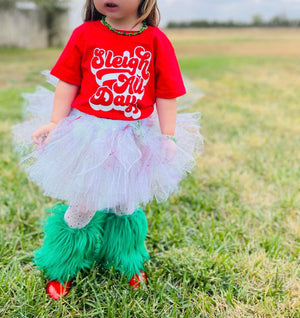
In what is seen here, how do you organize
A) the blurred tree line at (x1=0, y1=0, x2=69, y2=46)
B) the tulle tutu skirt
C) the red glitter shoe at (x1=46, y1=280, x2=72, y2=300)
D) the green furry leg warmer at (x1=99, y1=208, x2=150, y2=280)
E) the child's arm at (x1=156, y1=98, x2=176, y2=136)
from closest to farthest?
the tulle tutu skirt < the child's arm at (x1=156, y1=98, x2=176, y2=136) < the red glitter shoe at (x1=46, y1=280, x2=72, y2=300) < the green furry leg warmer at (x1=99, y1=208, x2=150, y2=280) < the blurred tree line at (x1=0, y1=0, x2=69, y2=46)

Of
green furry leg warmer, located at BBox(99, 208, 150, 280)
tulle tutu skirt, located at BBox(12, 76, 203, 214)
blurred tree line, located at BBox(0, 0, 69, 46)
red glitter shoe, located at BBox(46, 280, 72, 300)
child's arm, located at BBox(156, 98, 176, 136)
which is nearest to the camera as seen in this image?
tulle tutu skirt, located at BBox(12, 76, 203, 214)

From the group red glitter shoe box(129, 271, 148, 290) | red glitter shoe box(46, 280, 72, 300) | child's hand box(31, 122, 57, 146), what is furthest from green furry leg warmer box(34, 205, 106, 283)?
child's hand box(31, 122, 57, 146)

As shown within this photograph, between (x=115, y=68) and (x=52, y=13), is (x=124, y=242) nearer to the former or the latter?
(x=115, y=68)

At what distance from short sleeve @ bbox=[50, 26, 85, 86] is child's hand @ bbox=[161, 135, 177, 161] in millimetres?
422

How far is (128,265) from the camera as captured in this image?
1.53m

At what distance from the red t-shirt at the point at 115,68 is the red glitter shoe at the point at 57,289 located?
29.7 inches

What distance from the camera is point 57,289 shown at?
144 cm

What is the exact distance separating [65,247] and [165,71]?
829mm

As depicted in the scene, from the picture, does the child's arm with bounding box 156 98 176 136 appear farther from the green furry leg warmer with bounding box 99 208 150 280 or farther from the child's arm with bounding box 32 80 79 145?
the green furry leg warmer with bounding box 99 208 150 280

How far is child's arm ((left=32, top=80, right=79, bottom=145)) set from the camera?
129 centimetres

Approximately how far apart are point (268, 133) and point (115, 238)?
242cm

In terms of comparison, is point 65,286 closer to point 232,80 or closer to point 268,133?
point 268,133

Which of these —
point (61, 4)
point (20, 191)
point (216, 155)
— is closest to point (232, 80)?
point (216, 155)

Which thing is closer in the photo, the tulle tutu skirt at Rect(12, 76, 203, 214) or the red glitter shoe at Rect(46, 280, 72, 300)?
the tulle tutu skirt at Rect(12, 76, 203, 214)
